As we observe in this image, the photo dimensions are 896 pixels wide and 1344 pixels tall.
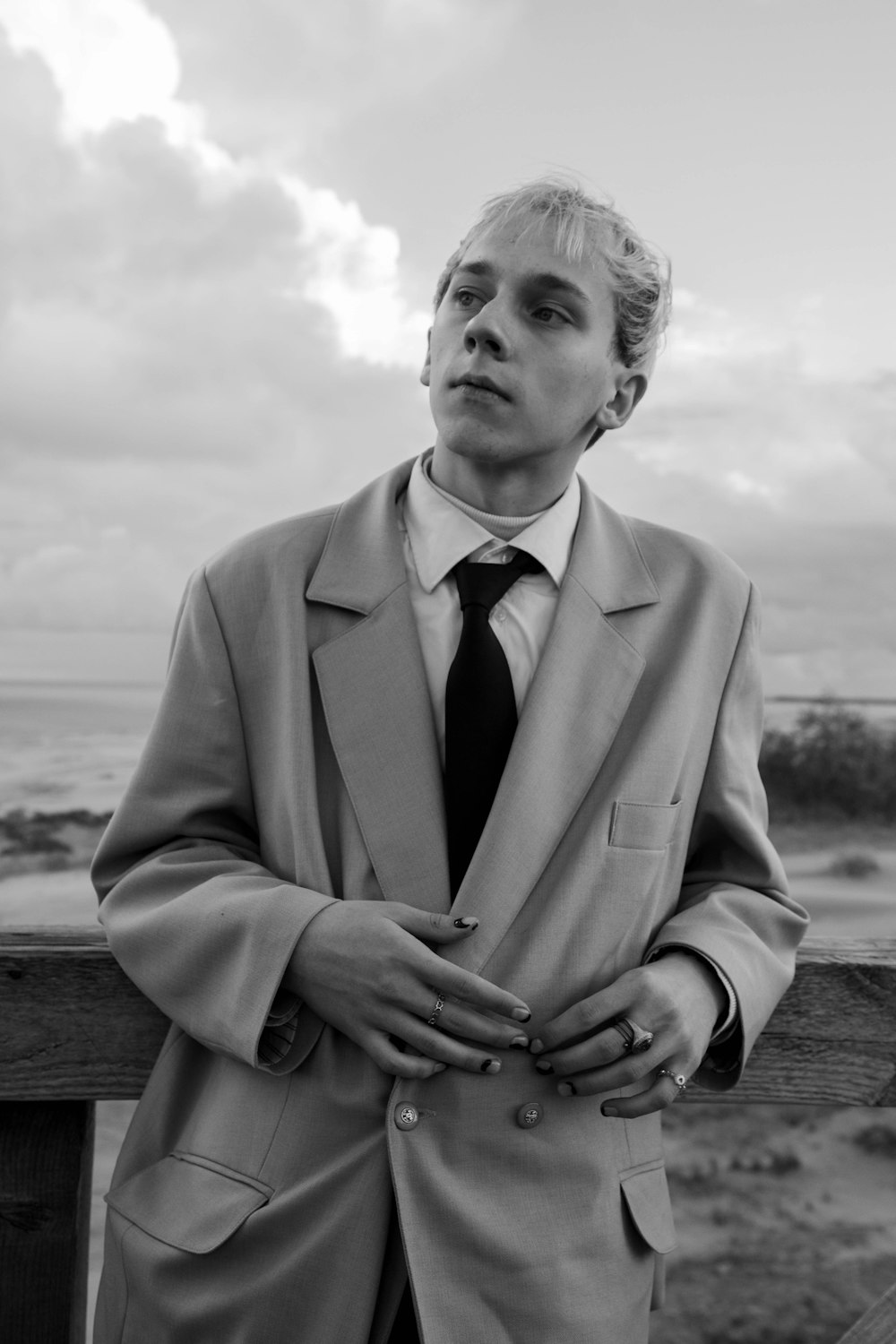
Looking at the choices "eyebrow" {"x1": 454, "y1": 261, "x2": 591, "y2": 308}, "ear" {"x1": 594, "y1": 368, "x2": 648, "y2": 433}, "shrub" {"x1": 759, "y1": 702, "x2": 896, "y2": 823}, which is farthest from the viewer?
"shrub" {"x1": 759, "y1": 702, "x2": 896, "y2": 823}

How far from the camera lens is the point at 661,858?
1452 mm

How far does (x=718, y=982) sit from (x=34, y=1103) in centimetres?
92

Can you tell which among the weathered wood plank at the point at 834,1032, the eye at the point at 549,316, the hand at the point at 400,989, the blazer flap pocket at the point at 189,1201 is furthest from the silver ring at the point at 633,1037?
the eye at the point at 549,316

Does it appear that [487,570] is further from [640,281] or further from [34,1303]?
[34,1303]

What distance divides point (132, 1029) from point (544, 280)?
1.15 metres

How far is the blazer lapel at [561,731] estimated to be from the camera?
1.36 metres

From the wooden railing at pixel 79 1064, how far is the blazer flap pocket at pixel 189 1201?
13cm

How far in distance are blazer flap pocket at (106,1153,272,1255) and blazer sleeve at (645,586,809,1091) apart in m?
0.57

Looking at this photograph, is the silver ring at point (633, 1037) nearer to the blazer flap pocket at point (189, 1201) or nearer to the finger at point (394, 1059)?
the finger at point (394, 1059)

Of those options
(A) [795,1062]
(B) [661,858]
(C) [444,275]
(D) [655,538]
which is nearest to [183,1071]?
(B) [661,858]

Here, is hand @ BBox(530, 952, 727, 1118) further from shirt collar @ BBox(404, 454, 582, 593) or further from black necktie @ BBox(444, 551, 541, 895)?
shirt collar @ BBox(404, 454, 582, 593)

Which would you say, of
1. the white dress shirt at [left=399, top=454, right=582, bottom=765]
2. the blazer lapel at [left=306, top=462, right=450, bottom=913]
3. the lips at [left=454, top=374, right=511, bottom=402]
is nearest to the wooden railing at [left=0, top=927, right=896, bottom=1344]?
the blazer lapel at [left=306, top=462, right=450, bottom=913]

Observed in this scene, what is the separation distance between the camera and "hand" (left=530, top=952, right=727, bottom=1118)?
130 centimetres

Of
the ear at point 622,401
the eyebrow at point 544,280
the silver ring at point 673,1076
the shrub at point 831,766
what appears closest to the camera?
the silver ring at point 673,1076
